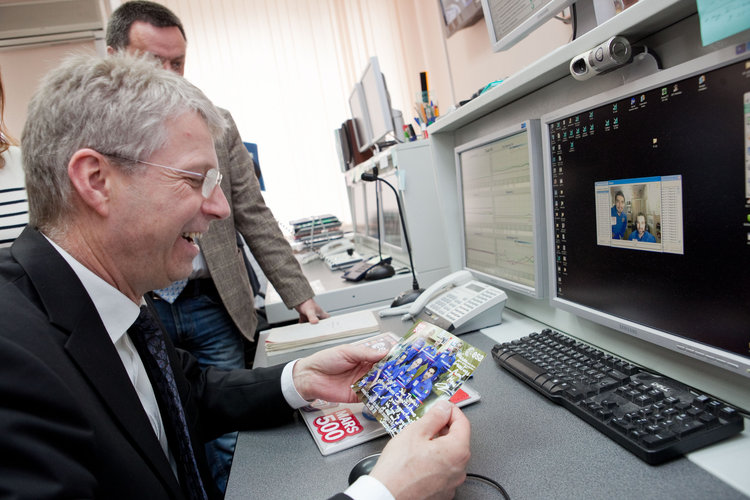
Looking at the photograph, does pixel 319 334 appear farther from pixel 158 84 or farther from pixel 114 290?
pixel 158 84

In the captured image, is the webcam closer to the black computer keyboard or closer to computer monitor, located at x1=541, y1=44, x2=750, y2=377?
computer monitor, located at x1=541, y1=44, x2=750, y2=377

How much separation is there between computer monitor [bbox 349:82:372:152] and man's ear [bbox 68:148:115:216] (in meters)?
1.91

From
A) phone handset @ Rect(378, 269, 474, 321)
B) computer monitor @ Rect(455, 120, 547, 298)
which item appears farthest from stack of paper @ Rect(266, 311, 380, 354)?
computer monitor @ Rect(455, 120, 547, 298)

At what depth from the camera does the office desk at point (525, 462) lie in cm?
47

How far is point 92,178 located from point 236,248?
0.86 meters

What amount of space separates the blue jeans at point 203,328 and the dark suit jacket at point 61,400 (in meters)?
0.78

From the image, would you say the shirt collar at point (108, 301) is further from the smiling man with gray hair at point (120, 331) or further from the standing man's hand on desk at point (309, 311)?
the standing man's hand on desk at point (309, 311)

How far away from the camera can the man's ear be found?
0.62 metres

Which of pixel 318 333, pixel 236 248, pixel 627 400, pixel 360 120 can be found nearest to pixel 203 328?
pixel 236 248

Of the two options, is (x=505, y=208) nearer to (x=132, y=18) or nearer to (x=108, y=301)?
(x=108, y=301)

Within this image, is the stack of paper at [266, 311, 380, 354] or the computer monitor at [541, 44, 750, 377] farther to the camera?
the stack of paper at [266, 311, 380, 354]

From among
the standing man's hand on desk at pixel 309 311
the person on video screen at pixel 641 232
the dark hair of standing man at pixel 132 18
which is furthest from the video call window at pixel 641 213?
the dark hair of standing man at pixel 132 18

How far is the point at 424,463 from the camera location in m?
0.51

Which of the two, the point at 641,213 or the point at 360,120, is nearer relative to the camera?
the point at 641,213
